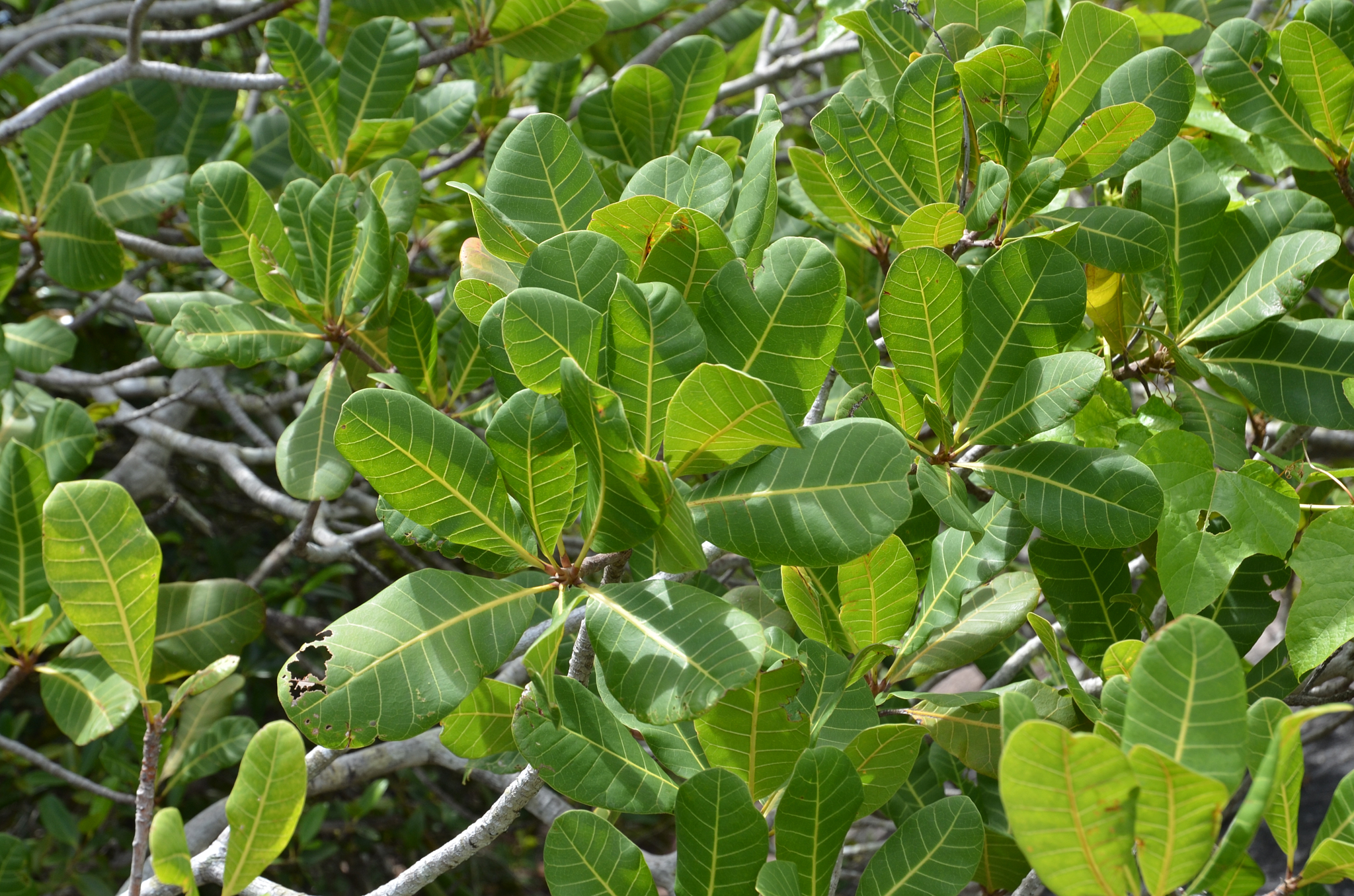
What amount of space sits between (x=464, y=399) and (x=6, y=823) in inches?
93.6

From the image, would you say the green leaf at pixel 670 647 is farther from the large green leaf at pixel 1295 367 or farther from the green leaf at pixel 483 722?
the large green leaf at pixel 1295 367

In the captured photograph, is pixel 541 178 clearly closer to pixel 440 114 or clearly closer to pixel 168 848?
pixel 168 848

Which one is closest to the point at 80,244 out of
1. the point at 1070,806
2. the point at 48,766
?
the point at 48,766

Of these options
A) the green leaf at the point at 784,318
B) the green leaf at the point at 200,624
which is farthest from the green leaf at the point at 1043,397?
the green leaf at the point at 200,624

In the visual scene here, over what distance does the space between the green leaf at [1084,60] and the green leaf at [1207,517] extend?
457 millimetres

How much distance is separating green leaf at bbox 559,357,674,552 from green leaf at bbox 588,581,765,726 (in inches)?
2.3

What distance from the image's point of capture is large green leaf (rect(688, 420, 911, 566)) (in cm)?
83

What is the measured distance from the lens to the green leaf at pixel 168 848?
902mm

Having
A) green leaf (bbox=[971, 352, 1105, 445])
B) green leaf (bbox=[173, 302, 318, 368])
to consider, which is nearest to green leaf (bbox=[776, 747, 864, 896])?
green leaf (bbox=[971, 352, 1105, 445])

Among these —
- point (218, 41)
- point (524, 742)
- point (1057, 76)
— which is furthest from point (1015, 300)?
point (218, 41)

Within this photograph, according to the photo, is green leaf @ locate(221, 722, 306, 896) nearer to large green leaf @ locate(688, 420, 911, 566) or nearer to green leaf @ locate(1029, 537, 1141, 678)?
large green leaf @ locate(688, 420, 911, 566)

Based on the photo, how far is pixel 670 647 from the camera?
2.62 feet

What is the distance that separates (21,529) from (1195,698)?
5.92ft

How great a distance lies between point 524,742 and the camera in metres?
0.94
